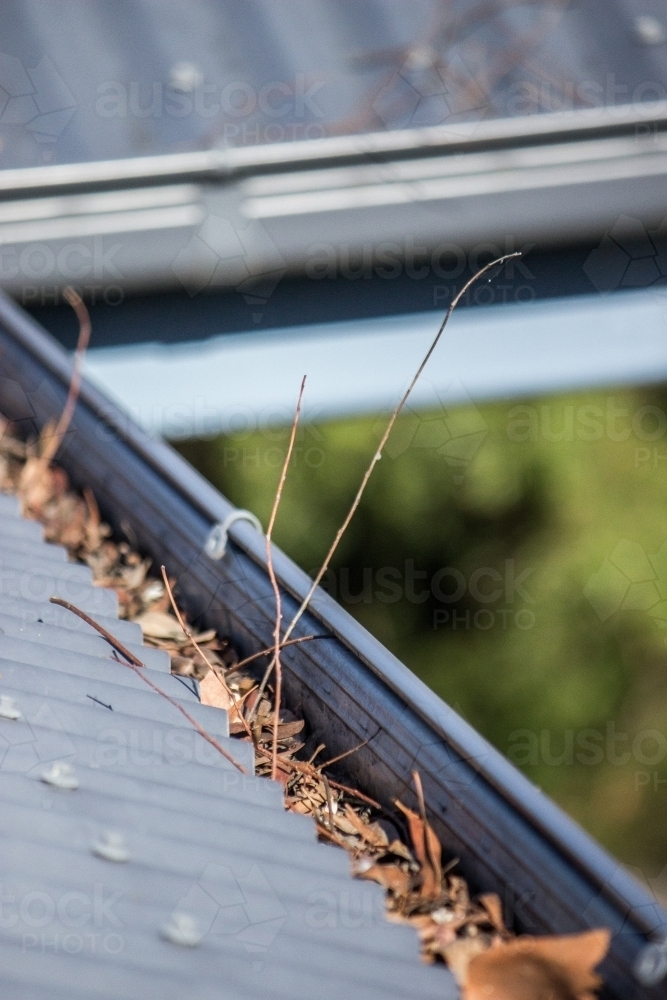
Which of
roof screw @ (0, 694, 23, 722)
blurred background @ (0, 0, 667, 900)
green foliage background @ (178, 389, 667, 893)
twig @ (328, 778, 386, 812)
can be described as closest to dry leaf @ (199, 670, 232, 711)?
twig @ (328, 778, 386, 812)

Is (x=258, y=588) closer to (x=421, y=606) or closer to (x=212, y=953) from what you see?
(x=212, y=953)

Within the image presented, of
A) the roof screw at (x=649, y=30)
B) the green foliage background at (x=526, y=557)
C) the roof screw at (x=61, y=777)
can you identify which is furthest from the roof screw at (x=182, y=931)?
the green foliage background at (x=526, y=557)

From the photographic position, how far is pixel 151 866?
1158 mm

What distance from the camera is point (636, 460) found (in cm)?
543

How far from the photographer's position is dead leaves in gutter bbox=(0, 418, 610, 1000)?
1.11 meters

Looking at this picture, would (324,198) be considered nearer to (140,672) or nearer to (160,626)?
(160,626)

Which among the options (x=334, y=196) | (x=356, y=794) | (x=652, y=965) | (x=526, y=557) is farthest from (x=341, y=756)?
(x=526, y=557)

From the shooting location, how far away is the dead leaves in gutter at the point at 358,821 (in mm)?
1113

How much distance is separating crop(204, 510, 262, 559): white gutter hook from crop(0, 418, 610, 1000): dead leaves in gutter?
0.15 m

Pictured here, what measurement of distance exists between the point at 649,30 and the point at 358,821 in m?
3.59

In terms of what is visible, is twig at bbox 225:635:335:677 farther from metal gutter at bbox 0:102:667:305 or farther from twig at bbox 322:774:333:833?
metal gutter at bbox 0:102:667:305

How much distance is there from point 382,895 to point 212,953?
27 cm

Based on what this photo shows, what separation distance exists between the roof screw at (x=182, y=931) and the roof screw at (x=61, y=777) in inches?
9.3

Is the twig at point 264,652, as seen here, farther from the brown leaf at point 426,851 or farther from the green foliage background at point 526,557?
the green foliage background at point 526,557
